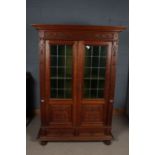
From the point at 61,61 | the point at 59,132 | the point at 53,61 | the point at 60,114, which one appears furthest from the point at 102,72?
the point at 59,132

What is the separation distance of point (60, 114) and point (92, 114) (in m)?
0.44

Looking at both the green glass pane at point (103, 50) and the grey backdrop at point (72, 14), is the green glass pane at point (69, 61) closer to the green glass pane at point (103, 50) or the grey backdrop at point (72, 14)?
the green glass pane at point (103, 50)

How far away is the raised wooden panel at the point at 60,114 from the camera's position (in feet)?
7.53

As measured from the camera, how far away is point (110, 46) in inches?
85.1

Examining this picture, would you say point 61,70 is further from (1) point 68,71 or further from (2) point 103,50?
(2) point 103,50

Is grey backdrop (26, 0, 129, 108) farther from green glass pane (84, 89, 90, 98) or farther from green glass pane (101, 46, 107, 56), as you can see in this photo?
green glass pane (84, 89, 90, 98)

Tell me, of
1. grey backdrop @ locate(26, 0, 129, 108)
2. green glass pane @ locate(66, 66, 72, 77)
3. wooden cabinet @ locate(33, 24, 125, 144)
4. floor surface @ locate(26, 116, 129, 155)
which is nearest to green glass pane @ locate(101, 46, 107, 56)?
wooden cabinet @ locate(33, 24, 125, 144)

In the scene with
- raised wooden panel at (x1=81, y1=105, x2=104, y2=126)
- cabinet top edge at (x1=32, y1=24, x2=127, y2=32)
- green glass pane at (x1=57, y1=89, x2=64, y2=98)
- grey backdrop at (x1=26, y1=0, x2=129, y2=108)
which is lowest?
raised wooden panel at (x1=81, y1=105, x2=104, y2=126)

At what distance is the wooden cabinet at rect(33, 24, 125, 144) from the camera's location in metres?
2.12

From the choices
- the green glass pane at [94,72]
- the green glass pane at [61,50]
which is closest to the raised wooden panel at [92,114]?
the green glass pane at [94,72]

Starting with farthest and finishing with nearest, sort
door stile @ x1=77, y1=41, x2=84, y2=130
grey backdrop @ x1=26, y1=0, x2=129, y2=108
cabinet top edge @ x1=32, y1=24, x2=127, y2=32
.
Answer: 1. grey backdrop @ x1=26, y1=0, x2=129, y2=108
2. door stile @ x1=77, y1=41, x2=84, y2=130
3. cabinet top edge @ x1=32, y1=24, x2=127, y2=32
